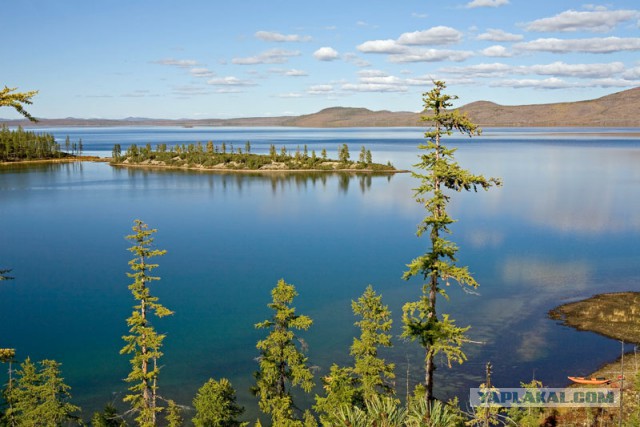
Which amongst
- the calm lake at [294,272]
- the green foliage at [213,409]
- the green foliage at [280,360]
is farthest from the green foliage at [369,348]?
the calm lake at [294,272]

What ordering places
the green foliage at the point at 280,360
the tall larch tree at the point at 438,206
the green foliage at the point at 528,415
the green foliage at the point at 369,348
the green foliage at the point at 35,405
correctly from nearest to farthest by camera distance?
1. the tall larch tree at the point at 438,206
2. the green foliage at the point at 35,405
3. the green foliage at the point at 369,348
4. the green foliage at the point at 280,360
5. the green foliage at the point at 528,415

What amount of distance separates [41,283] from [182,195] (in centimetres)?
7615

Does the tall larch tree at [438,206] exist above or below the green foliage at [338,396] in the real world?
above

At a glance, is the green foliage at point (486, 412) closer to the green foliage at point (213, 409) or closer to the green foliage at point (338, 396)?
the green foliage at point (338, 396)

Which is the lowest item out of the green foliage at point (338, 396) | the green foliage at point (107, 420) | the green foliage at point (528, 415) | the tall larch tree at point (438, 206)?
the green foliage at point (528, 415)

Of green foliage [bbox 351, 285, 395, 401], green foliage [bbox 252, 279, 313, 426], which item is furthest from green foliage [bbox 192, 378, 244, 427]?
green foliage [bbox 351, 285, 395, 401]

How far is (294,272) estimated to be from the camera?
6656 centimetres

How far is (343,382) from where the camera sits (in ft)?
94.9

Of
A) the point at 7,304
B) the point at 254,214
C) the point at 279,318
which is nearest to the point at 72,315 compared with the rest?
the point at 7,304

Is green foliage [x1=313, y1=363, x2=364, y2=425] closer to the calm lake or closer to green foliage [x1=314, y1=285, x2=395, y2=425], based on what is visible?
green foliage [x1=314, y1=285, x2=395, y2=425]

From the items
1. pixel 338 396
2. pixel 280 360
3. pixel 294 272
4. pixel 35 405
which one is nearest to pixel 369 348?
pixel 338 396

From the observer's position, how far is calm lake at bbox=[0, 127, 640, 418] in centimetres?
4325

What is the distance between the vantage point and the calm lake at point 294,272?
43.2 meters

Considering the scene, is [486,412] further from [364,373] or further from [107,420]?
[107,420]
